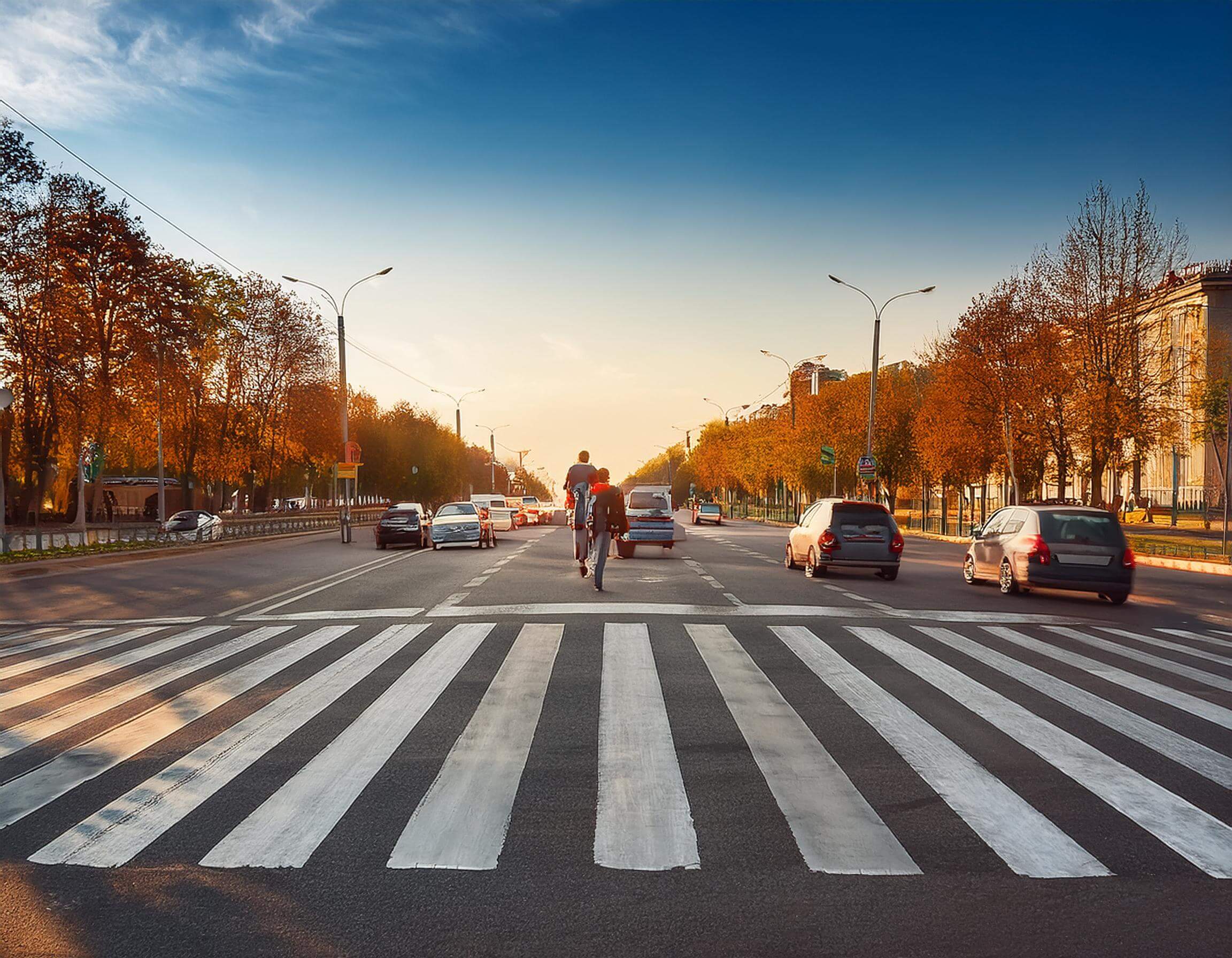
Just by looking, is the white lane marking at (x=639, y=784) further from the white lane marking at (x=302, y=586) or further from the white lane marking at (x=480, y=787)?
the white lane marking at (x=302, y=586)

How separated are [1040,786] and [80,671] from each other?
25.2 feet

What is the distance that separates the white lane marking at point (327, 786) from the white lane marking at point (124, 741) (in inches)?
44.8

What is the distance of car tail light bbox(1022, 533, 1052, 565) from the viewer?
15148mm

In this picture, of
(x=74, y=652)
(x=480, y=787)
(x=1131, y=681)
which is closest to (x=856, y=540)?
(x=1131, y=681)

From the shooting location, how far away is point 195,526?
4269 cm

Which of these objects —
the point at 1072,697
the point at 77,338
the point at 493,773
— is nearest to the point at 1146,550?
the point at 1072,697

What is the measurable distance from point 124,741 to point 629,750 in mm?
3113

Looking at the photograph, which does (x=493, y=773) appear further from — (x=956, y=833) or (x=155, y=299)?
(x=155, y=299)

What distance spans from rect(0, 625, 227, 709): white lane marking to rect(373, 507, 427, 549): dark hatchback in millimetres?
19783

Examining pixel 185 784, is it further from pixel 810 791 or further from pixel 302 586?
pixel 302 586

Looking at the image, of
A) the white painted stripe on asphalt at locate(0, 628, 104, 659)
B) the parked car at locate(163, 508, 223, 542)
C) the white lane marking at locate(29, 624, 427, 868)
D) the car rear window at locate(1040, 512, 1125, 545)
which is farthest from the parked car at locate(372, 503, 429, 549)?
the white lane marking at locate(29, 624, 427, 868)

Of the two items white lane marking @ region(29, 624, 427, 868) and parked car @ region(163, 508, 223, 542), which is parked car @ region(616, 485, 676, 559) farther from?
parked car @ region(163, 508, 223, 542)

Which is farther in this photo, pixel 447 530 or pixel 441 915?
pixel 447 530

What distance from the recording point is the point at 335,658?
9.29 meters
